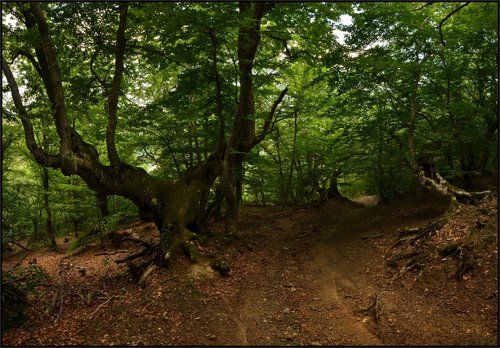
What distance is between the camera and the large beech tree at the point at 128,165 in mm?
9156

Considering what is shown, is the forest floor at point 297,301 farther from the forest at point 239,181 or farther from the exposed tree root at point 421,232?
the exposed tree root at point 421,232

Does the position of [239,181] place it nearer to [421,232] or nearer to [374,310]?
[421,232]

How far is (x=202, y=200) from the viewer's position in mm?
11125

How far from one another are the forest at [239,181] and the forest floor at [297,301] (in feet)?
0.13

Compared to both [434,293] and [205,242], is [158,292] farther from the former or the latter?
[434,293]

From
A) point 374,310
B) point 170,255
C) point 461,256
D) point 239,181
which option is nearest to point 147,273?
point 170,255

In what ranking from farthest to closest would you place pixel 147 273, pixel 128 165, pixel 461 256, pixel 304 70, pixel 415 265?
pixel 304 70 < pixel 128 165 < pixel 147 273 < pixel 415 265 < pixel 461 256

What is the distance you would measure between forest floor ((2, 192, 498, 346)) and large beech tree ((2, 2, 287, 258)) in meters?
1.50

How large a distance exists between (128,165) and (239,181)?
6487 mm

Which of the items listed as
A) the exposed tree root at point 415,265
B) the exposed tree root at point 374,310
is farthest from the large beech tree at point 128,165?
the exposed tree root at point 415,265

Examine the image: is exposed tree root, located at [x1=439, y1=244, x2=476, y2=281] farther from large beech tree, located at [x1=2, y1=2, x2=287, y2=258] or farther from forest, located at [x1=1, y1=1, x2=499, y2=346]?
large beech tree, located at [x1=2, y1=2, x2=287, y2=258]

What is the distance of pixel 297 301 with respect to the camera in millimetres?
7453

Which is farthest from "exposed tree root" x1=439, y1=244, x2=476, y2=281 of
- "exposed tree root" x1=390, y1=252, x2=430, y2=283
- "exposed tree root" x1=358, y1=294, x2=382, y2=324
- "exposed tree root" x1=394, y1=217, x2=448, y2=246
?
"exposed tree root" x1=358, y1=294, x2=382, y2=324

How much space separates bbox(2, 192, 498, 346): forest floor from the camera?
5859 millimetres
